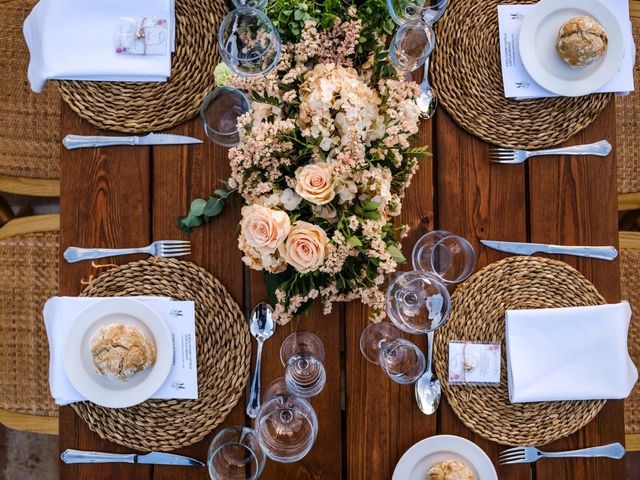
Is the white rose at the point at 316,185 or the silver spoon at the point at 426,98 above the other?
the silver spoon at the point at 426,98

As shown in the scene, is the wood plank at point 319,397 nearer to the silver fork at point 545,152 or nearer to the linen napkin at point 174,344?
the linen napkin at point 174,344

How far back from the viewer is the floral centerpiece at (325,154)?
0.81 meters

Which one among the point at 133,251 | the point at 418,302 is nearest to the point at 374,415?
the point at 418,302

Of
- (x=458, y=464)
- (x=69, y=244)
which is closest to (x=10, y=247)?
(x=69, y=244)

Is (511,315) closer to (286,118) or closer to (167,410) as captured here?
(286,118)

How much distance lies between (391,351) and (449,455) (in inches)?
10.1

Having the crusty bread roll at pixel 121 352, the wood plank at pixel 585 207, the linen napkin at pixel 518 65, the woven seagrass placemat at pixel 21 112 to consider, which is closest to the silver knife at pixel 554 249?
the wood plank at pixel 585 207

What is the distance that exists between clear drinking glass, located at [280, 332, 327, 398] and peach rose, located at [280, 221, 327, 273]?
0.43 m

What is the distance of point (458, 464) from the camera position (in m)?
1.17

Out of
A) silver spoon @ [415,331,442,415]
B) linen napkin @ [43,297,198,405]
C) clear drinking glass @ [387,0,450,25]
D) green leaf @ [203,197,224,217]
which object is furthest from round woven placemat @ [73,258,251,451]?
clear drinking glass @ [387,0,450,25]

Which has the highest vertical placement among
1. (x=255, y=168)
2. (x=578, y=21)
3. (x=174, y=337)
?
(x=578, y=21)

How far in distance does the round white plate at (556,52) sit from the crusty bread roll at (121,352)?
A: 1033 millimetres

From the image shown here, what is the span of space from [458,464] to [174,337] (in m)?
0.66

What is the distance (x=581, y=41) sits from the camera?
1.20 meters
